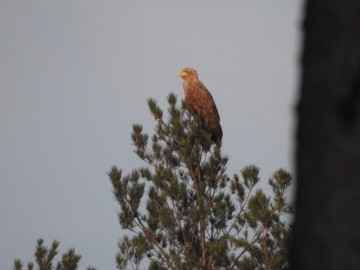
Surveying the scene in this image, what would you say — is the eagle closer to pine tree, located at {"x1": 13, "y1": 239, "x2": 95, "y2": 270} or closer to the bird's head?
the bird's head

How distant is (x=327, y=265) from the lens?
953 mm

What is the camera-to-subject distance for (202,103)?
9.76 meters

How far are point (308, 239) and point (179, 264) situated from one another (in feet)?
22.4

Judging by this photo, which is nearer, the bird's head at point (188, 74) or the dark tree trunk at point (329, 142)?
the dark tree trunk at point (329, 142)

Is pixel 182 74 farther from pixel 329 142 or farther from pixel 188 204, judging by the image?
pixel 329 142

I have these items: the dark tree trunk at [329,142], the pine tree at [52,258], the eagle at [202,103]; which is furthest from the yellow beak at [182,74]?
the dark tree trunk at [329,142]

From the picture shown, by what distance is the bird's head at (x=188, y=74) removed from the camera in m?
10.4

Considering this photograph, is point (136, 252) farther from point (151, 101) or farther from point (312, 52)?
point (312, 52)

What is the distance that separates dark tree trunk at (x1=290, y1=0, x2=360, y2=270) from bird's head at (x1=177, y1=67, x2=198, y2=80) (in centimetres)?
935

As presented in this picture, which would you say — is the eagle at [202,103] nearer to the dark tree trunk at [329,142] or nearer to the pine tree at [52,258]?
the pine tree at [52,258]

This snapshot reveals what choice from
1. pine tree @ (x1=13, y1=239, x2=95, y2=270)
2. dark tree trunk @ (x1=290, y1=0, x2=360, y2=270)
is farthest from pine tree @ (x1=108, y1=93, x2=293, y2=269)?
dark tree trunk @ (x1=290, y1=0, x2=360, y2=270)

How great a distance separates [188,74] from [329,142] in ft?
31.2

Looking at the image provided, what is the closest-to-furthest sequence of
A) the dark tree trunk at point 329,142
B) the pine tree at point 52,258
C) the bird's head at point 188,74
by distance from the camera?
the dark tree trunk at point 329,142 < the pine tree at point 52,258 < the bird's head at point 188,74

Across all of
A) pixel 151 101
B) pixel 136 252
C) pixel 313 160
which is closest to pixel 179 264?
pixel 136 252
